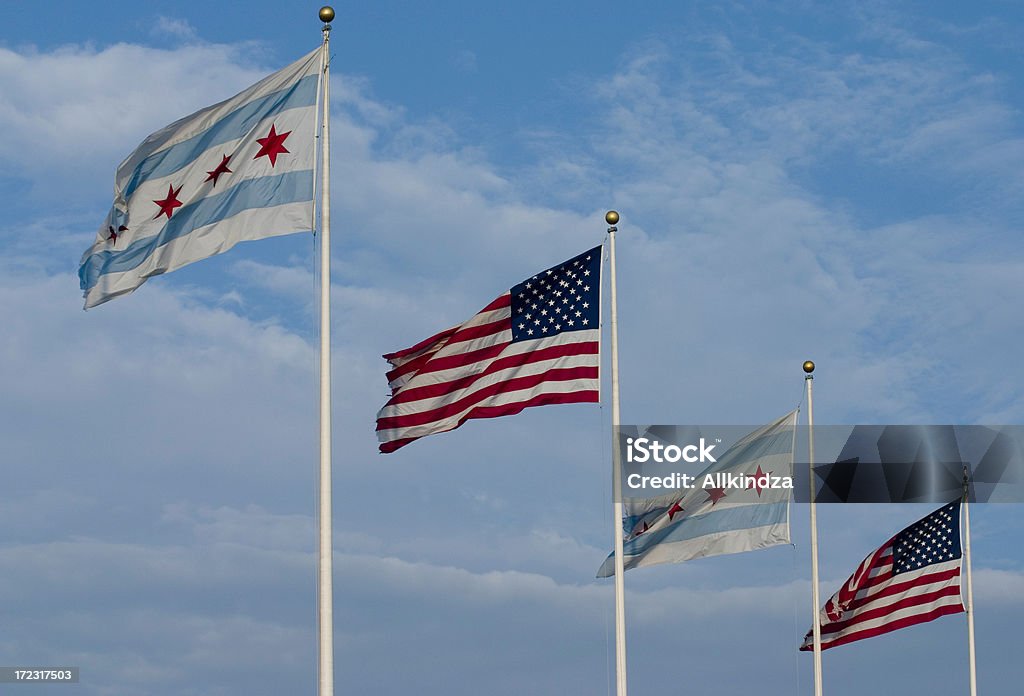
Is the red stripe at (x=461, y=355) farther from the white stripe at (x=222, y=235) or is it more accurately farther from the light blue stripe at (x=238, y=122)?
the light blue stripe at (x=238, y=122)

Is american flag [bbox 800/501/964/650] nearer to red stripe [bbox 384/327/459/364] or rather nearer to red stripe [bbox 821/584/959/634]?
red stripe [bbox 821/584/959/634]

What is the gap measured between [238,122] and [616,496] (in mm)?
10538

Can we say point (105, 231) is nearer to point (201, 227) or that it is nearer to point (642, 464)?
point (201, 227)

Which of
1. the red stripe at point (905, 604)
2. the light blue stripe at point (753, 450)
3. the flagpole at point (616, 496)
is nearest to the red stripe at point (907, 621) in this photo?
the red stripe at point (905, 604)

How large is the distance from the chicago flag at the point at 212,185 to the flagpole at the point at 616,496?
8277mm

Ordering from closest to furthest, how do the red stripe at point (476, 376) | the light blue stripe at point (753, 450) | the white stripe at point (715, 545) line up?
the red stripe at point (476, 376) < the white stripe at point (715, 545) < the light blue stripe at point (753, 450)

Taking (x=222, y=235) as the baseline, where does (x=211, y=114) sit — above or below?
above

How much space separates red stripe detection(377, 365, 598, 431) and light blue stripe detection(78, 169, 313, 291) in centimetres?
608

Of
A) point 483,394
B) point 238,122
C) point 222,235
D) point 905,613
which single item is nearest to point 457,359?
point 483,394

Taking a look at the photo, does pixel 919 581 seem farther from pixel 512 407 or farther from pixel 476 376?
pixel 476 376

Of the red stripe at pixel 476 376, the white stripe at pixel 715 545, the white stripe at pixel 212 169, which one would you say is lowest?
the white stripe at pixel 715 545

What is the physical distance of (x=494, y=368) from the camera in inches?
1120

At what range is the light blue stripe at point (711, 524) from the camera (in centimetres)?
3356

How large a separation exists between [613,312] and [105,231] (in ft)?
34.2
